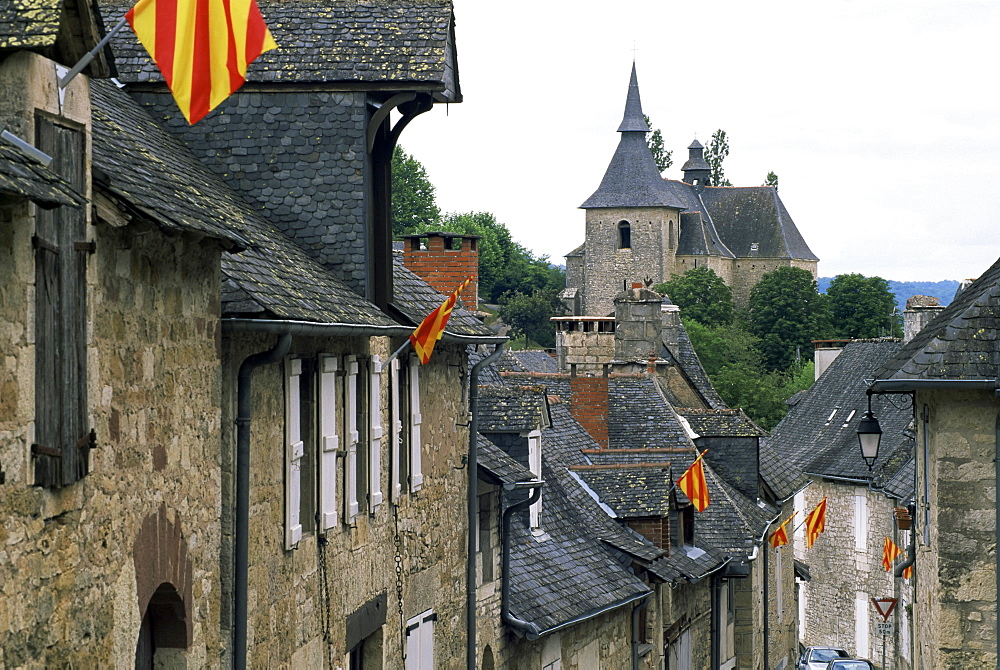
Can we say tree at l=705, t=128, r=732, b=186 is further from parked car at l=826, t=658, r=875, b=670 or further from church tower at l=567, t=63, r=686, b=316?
parked car at l=826, t=658, r=875, b=670

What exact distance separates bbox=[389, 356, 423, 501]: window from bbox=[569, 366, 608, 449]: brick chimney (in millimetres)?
12250

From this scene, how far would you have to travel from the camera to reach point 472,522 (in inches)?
596

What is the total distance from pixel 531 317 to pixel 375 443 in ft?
278

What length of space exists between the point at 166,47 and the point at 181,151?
4610 millimetres

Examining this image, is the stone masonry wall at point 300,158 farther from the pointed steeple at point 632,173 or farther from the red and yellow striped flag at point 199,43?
the pointed steeple at point 632,173

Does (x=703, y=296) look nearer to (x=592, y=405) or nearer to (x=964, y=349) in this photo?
(x=592, y=405)

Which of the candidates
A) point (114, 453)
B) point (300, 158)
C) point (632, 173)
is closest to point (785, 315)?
point (632, 173)

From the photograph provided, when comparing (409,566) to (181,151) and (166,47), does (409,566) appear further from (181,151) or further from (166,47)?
(166,47)

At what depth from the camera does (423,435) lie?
13.8 m

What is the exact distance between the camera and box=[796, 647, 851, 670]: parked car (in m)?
33.2

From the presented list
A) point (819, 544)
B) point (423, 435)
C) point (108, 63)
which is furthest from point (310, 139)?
point (819, 544)

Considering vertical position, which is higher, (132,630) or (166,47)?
(166,47)

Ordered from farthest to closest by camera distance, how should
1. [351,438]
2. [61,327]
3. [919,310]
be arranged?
[919,310] → [351,438] → [61,327]

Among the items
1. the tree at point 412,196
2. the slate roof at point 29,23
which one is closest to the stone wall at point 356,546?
the slate roof at point 29,23
